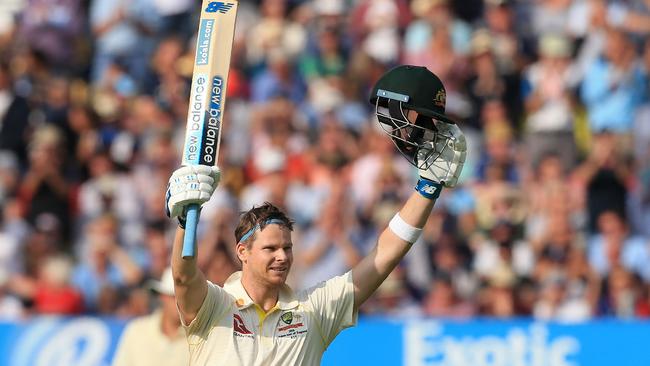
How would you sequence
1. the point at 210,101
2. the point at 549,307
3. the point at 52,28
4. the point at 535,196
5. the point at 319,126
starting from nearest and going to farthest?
the point at 210,101, the point at 549,307, the point at 535,196, the point at 319,126, the point at 52,28

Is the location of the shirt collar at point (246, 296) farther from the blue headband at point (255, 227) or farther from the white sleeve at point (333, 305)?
the blue headband at point (255, 227)

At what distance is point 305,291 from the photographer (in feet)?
21.1

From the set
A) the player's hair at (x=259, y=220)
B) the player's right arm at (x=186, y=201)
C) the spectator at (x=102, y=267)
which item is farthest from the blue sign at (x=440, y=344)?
the player's right arm at (x=186, y=201)

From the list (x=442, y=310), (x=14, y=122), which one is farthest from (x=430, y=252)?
(x=14, y=122)

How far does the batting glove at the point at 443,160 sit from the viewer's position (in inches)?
248

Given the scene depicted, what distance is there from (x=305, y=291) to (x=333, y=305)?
0.17m

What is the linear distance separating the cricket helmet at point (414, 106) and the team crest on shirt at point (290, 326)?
0.97m

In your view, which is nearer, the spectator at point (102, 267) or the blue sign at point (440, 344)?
the blue sign at point (440, 344)

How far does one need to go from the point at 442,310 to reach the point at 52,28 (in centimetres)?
588

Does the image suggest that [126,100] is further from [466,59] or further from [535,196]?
[535,196]

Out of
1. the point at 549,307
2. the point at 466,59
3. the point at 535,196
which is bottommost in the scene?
the point at 549,307

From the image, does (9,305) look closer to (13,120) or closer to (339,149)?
(13,120)

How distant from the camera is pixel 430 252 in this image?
38.7 ft

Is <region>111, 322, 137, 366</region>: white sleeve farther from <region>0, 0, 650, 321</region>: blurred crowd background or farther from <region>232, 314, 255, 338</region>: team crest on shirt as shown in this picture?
<region>232, 314, 255, 338</region>: team crest on shirt
